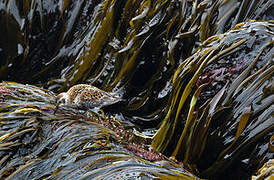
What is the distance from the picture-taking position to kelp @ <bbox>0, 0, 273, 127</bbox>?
3.53m

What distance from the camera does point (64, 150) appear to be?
249cm

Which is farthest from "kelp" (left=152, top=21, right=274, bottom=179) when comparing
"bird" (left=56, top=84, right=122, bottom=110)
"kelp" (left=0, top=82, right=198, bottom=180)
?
"bird" (left=56, top=84, right=122, bottom=110)

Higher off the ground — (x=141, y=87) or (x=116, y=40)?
(x=116, y=40)

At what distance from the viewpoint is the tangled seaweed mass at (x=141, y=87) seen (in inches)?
97.1

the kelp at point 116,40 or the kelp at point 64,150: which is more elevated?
the kelp at point 116,40

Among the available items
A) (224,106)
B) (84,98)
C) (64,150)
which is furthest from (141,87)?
(64,150)

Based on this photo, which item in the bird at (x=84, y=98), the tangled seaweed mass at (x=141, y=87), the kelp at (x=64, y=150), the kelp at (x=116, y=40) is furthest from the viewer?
the kelp at (x=116, y=40)

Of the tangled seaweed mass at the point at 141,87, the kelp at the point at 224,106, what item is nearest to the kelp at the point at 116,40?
the tangled seaweed mass at the point at 141,87

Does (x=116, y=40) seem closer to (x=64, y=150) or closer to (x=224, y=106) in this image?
(x=224, y=106)

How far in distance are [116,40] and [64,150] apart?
1.97 m

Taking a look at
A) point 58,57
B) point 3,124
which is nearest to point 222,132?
point 3,124

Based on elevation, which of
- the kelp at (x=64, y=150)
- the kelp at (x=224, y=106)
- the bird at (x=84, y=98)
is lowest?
the kelp at (x=64, y=150)

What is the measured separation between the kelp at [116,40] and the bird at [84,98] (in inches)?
10.5

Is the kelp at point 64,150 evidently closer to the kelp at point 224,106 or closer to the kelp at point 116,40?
the kelp at point 224,106
